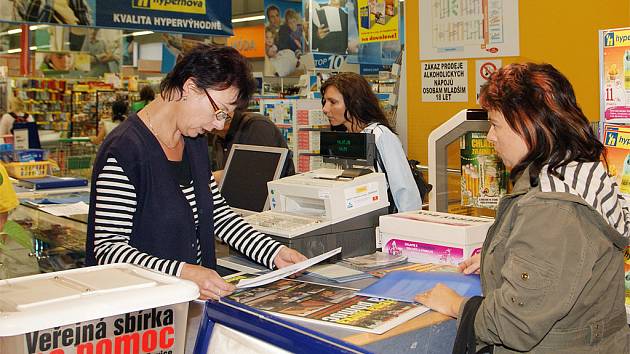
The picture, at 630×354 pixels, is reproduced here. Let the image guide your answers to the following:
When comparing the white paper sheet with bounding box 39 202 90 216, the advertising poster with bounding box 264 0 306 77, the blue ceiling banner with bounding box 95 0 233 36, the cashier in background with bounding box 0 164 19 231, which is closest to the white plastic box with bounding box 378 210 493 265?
the cashier in background with bounding box 0 164 19 231

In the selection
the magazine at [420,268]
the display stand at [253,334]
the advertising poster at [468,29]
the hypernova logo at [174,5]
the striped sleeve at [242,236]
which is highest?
the hypernova logo at [174,5]

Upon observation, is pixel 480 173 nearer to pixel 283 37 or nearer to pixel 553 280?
pixel 553 280

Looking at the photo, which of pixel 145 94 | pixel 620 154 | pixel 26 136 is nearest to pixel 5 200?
pixel 620 154

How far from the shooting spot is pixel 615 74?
3.06 meters

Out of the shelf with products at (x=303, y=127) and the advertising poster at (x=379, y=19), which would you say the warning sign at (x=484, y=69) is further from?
the shelf with products at (x=303, y=127)

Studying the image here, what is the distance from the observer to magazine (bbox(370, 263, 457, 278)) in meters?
2.52

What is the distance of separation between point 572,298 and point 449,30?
310cm

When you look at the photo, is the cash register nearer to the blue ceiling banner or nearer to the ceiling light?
the blue ceiling banner

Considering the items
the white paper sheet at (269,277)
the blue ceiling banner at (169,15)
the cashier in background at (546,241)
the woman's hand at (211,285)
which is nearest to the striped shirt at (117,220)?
the woman's hand at (211,285)

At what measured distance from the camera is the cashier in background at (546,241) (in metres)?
1.78

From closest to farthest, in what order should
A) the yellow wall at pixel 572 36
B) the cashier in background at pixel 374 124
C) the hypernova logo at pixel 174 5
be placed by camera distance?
the cashier in background at pixel 374 124 → the yellow wall at pixel 572 36 → the hypernova logo at pixel 174 5

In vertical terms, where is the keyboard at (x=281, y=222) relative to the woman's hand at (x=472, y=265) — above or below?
above

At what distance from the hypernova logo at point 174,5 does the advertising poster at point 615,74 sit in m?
5.11

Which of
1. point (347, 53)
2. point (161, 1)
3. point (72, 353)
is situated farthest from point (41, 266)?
point (347, 53)
